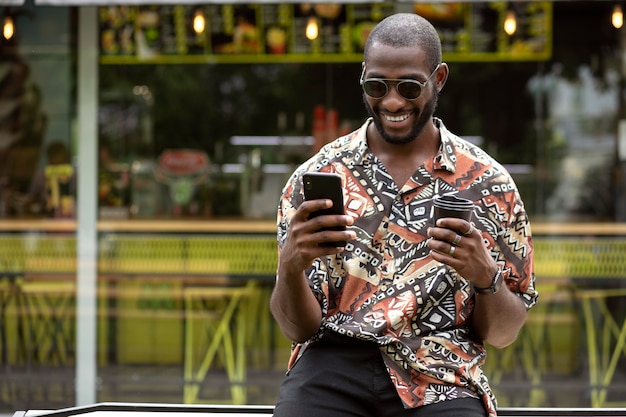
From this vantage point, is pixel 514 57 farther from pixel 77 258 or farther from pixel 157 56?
pixel 77 258

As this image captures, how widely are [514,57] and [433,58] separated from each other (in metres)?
3.86

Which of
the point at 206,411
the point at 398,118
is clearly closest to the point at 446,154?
the point at 398,118

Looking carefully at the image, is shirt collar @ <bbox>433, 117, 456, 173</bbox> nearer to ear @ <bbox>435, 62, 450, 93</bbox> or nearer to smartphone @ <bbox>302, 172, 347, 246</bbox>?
ear @ <bbox>435, 62, 450, 93</bbox>

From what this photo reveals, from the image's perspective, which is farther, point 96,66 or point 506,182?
point 96,66

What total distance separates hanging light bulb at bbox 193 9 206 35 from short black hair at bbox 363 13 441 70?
12.4 ft

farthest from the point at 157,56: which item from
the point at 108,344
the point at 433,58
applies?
the point at 433,58

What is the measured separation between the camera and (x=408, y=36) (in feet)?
7.96

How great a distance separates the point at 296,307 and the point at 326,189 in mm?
298

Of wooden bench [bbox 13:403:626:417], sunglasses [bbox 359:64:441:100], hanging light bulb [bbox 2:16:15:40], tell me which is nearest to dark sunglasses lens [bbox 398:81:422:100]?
sunglasses [bbox 359:64:441:100]

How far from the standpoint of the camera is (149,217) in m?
6.19

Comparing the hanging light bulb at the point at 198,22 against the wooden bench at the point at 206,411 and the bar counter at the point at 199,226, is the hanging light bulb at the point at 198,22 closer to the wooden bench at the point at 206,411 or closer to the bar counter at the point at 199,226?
the bar counter at the point at 199,226

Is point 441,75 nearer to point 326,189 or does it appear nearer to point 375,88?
point 375,88

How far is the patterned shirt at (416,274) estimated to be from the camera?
7.86ft

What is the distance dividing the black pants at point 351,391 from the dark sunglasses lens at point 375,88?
0.56 m
